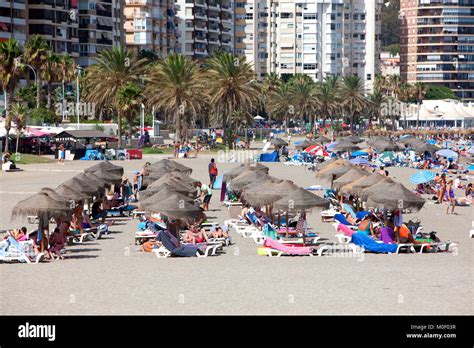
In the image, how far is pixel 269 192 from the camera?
28719 mm

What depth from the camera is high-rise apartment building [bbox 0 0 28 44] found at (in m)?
116

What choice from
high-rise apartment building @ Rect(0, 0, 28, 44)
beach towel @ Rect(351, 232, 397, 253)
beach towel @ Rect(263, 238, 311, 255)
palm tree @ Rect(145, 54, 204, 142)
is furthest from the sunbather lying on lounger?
high-rise apartment building @ Rect(0, 0, 28, 44)

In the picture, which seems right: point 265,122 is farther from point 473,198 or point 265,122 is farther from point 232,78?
point 473,198

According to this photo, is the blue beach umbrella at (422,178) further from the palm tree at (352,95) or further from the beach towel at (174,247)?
the palm tree at (352,95)

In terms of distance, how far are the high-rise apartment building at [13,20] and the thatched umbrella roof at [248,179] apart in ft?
271

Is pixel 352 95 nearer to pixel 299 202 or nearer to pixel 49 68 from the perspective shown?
pixel 49 68

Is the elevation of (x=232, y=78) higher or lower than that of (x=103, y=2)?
lower

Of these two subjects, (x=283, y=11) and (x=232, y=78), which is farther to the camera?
(x=283, y=11)

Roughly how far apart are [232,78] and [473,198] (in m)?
46.5

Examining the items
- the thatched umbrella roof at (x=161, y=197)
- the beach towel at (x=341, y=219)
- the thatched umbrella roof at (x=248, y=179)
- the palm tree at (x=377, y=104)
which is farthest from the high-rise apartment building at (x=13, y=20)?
the thatched umbrella roof at (x=161, y=197)

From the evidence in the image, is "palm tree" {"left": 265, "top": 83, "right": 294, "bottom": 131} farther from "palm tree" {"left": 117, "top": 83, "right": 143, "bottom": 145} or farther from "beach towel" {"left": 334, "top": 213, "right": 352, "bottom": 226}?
"beach towel" {"left": 334, "top": 213, "right": 352, "bottom": 226}

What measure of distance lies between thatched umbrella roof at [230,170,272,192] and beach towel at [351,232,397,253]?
8.32m
